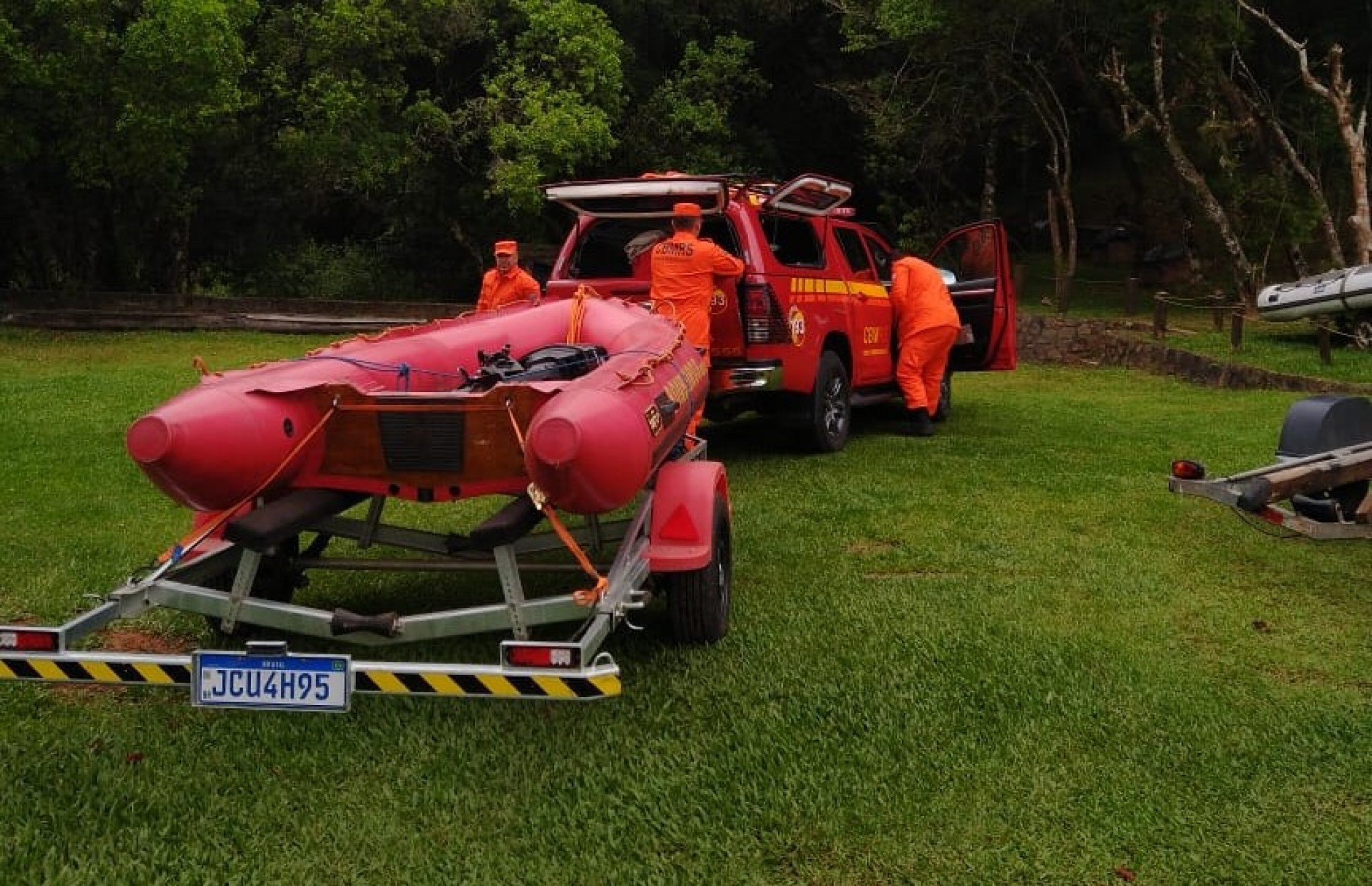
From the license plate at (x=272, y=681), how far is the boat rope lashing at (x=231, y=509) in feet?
2.42

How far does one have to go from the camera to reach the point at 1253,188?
22.3m

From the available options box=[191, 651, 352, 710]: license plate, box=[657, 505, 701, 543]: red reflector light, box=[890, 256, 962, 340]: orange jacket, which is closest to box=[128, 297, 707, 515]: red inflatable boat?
box=[657, 505, 701, 543]: red reflector light

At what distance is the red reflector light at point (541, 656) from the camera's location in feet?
11.2

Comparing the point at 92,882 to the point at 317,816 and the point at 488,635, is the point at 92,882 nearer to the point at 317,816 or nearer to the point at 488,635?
the point at 317,816

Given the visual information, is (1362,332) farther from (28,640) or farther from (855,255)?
(28,640)

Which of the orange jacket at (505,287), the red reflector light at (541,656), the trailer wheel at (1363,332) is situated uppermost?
the orange jacket at (505,287)

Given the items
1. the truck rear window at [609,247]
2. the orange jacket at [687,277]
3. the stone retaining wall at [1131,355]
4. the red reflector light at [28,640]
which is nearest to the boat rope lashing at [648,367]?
the red reflector light at [28,640]

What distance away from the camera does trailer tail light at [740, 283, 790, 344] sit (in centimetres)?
838

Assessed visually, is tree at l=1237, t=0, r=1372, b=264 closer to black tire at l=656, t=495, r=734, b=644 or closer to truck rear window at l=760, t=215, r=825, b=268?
truck rear window at l=760, t=215, r=825, b=268

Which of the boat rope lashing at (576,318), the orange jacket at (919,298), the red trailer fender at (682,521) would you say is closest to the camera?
the red trailer fender at (682,521)

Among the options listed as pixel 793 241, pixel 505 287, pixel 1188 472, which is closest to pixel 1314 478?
pixel 1188 472

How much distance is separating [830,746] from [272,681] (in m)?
1.65

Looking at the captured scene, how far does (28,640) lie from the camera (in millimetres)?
3584

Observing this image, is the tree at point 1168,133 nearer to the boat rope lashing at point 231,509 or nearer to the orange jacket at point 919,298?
the orange jacket at point 919,298
